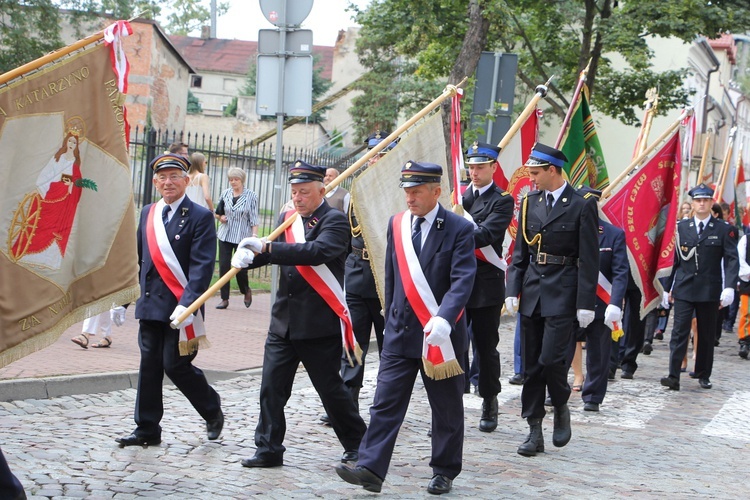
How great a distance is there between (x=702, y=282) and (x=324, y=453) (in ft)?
19.8

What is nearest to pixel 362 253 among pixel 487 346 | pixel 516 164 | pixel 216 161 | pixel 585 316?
pixel 487 346

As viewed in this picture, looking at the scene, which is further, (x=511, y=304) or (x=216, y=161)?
(x=216, y=161)

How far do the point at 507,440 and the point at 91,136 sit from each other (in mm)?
3850

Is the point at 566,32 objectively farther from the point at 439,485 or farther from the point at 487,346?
the point at 439,485

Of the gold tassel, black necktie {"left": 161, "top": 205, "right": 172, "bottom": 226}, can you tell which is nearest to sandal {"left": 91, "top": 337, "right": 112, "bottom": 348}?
black necktie {"left": 161, "top": 205, "right": 172, "bottom": 226}

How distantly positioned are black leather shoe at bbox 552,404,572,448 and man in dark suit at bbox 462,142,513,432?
0.67 meters

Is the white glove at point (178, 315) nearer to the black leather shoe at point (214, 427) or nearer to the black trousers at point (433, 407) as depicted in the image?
the black leather shoe at point (214, 427)

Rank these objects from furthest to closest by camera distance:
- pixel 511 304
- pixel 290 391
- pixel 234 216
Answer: pixel 234 216
pixel 511 304
pixel 290 391

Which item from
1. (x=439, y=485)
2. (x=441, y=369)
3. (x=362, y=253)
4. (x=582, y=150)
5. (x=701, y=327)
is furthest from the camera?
(x=701, y=327)

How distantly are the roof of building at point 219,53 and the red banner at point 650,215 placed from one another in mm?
72176

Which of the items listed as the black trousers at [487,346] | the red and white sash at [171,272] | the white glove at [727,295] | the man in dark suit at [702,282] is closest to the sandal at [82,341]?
the red and white sash at [171,272]

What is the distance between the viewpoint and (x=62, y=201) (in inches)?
241

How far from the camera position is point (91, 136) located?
6285 millimetres

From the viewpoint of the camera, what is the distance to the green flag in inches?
439
